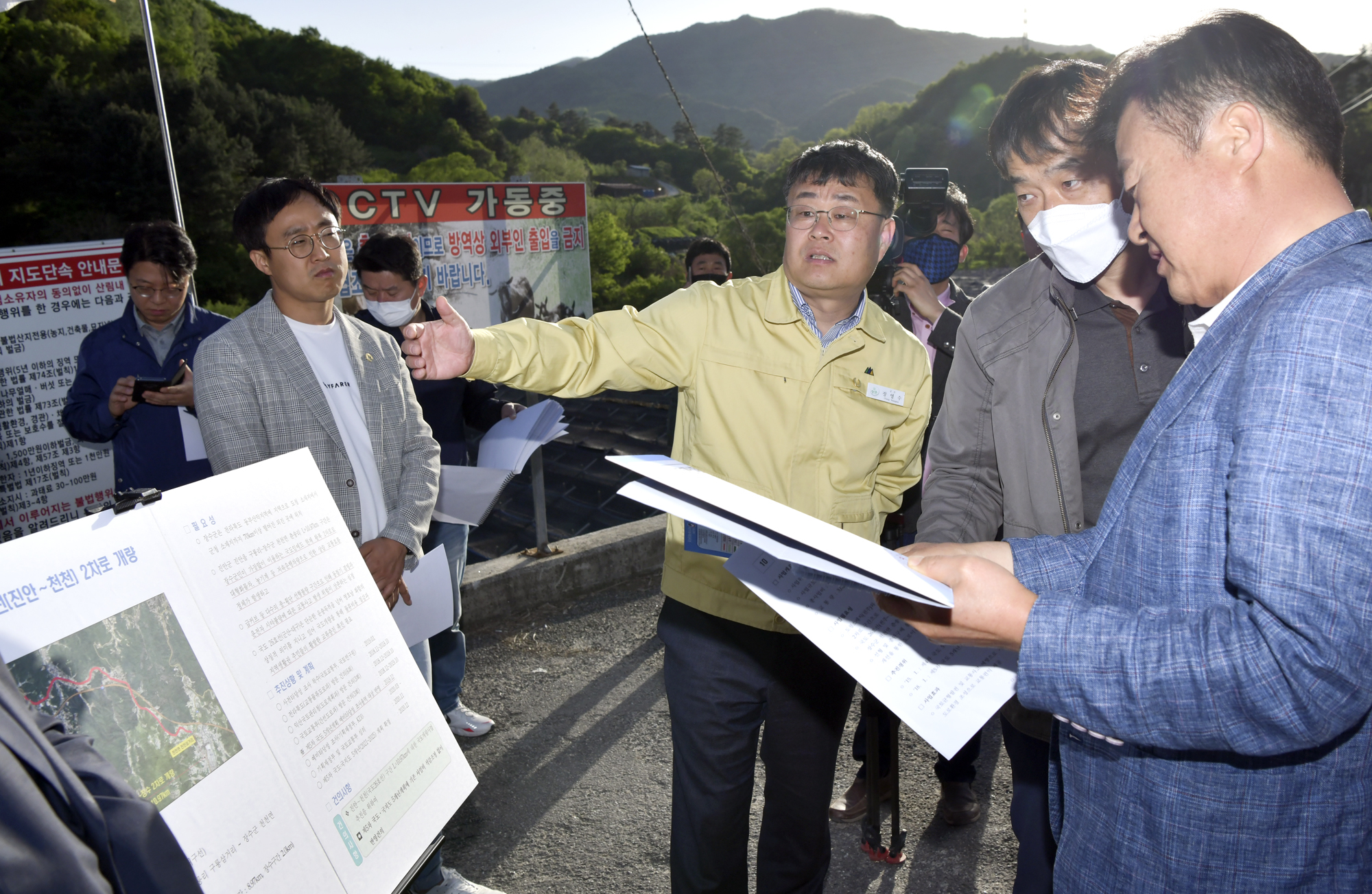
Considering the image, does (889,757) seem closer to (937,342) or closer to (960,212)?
(937,342)

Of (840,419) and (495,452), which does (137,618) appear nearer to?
(840,419)

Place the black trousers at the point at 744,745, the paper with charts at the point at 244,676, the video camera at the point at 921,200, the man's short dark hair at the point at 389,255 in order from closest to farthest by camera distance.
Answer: the paper with charts at the point at 244,676 < the black trousers at the point at 744,745 < the video camera at the point at 921,200 < the man's short dark hair at the point at 389,255

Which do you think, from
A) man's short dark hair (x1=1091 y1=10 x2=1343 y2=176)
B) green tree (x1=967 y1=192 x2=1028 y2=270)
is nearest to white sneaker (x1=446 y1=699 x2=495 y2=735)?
man's short dark hair (x1=1091 y1=10 x2=1343 y2=176)

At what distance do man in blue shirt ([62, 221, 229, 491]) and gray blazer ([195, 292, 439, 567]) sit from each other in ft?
2.55

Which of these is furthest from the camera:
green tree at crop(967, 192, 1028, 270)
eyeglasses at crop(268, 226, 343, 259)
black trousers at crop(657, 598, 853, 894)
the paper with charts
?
green tree at crop(967, 192, 1028, 270)

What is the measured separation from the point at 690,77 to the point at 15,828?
564 feet

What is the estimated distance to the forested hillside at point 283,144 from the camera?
1731 centimetres

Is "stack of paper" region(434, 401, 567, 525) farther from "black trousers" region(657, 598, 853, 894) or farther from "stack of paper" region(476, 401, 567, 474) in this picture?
"black trousers" region(657, 598, 853, 894)

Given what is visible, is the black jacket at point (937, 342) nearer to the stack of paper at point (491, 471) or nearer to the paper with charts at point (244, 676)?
the stack of paper at point (491, 471)

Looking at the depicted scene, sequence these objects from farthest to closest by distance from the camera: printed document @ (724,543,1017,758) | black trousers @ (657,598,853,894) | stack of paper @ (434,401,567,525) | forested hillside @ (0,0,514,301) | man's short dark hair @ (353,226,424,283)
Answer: forested hillside @ (0,0,514,301) → man's short dark hair @ (353,226,424,283) → stack of paper @ (434,401,567,525) → black trousers @ (657,598,853,894) → printed document @ (724,543,1017,758)

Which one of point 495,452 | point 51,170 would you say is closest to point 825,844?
point 495,452

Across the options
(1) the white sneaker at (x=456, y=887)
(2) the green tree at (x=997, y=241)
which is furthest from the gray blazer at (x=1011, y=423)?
(2) the green tree at (x=997, y=241)

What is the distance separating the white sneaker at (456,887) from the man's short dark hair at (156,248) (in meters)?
2.36

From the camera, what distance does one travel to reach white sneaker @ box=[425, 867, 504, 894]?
2.33 meters
